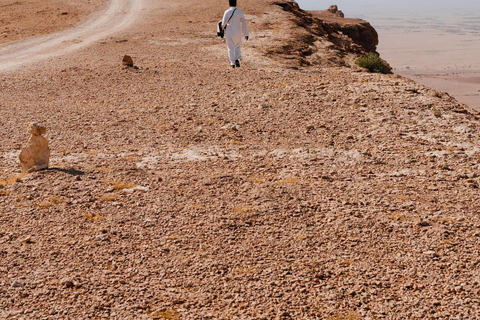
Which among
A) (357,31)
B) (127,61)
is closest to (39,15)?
(127,61)

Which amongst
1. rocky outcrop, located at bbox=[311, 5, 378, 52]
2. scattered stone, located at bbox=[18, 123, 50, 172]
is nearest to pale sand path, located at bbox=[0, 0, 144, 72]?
scattered stone, located at bbox=[18, 123, 50, 172]

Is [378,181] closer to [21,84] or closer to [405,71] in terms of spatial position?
[21,84]

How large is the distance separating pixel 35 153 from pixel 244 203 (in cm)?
315

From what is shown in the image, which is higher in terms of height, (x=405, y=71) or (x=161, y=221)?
(x=161, y=221)

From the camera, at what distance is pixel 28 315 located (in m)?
5.21

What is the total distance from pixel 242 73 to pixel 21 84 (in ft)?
17.9

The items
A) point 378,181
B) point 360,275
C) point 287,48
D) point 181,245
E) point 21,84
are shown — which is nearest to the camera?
point 360,275

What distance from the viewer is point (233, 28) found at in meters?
16.1

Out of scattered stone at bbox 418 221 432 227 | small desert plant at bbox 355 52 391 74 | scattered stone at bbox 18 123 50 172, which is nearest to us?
scattered stone at bbox 418 221 432 227

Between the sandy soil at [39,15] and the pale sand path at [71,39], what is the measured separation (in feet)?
2.70

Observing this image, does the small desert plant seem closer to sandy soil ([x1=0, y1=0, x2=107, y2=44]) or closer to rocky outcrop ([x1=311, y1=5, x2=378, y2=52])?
rocky outcrop ([x1=311, y1=5, x2=378, y2=52])

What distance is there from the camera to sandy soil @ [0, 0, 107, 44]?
25797mm

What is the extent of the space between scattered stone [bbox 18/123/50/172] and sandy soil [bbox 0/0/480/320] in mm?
195

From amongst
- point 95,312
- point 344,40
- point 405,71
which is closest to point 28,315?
point 95,312
